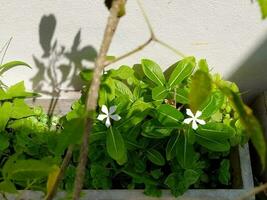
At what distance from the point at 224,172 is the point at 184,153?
0.87 feet

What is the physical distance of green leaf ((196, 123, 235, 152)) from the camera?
1.82 m

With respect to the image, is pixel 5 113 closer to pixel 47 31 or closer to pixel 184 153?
pixel 47 31

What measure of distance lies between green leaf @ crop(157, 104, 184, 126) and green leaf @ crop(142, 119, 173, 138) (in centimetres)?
2

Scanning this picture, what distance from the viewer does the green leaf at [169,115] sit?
5.86 feet

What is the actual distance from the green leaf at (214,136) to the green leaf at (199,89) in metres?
1.13

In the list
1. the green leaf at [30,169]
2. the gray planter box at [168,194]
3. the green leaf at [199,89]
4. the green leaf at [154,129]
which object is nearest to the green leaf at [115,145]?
the green leaf at [154,129]

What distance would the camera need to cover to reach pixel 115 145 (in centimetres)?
175

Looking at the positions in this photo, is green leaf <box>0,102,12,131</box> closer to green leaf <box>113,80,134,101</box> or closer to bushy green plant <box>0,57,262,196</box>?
bushy green plant <box>0,57,262,196</box>

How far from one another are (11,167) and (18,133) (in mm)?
1072

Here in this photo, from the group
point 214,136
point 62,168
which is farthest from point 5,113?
point 62,168

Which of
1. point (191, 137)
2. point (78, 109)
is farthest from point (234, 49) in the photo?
point (78, 109)

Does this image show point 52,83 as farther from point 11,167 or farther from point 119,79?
point 11,167

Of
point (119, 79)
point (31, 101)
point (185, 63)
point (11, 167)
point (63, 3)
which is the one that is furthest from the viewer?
point (31, 101)

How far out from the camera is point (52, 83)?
210 cm
